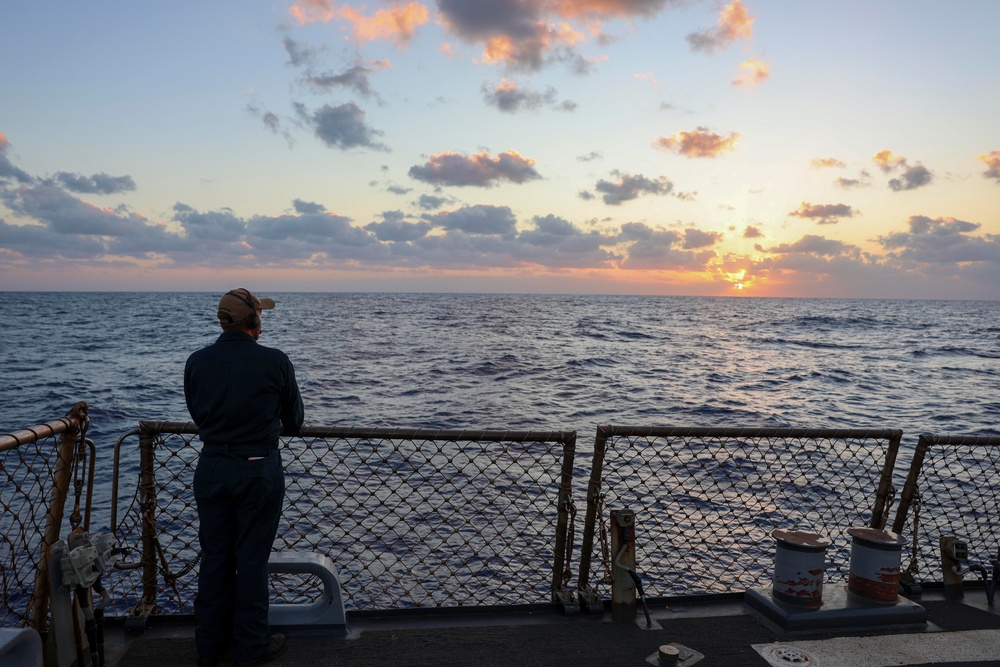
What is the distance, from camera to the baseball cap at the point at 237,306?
12.6 feet

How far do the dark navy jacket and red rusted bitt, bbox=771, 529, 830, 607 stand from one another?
359 centimetres

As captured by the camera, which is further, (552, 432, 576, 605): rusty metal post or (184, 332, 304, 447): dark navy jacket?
(552, 432, 576, 605): rusty metal post

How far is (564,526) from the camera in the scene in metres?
4.83

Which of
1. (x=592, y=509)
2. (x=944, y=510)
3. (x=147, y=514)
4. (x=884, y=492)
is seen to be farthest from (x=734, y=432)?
A: (x=944, y=510)

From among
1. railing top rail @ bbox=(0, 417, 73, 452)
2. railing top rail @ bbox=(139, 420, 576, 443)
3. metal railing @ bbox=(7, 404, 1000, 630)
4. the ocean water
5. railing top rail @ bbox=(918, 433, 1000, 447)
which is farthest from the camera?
the ocean water

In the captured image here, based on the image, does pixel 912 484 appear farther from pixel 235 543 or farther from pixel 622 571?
pixel 235 543

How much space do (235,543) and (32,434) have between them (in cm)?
125

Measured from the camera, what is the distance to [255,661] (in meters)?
4.04

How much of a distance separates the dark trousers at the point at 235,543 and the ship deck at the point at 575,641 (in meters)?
0.30

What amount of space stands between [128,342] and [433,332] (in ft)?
93.5

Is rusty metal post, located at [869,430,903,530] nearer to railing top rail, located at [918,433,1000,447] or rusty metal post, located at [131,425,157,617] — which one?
railing top rail, located at [918,433,1000,447]

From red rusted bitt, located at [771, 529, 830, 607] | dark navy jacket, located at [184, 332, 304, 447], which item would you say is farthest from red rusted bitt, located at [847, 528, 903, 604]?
dark navy jacket, located at [184, 332, 304, 447]

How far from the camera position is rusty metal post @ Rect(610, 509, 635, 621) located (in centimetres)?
474

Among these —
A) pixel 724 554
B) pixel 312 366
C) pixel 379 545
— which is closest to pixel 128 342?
pixel 312 366
